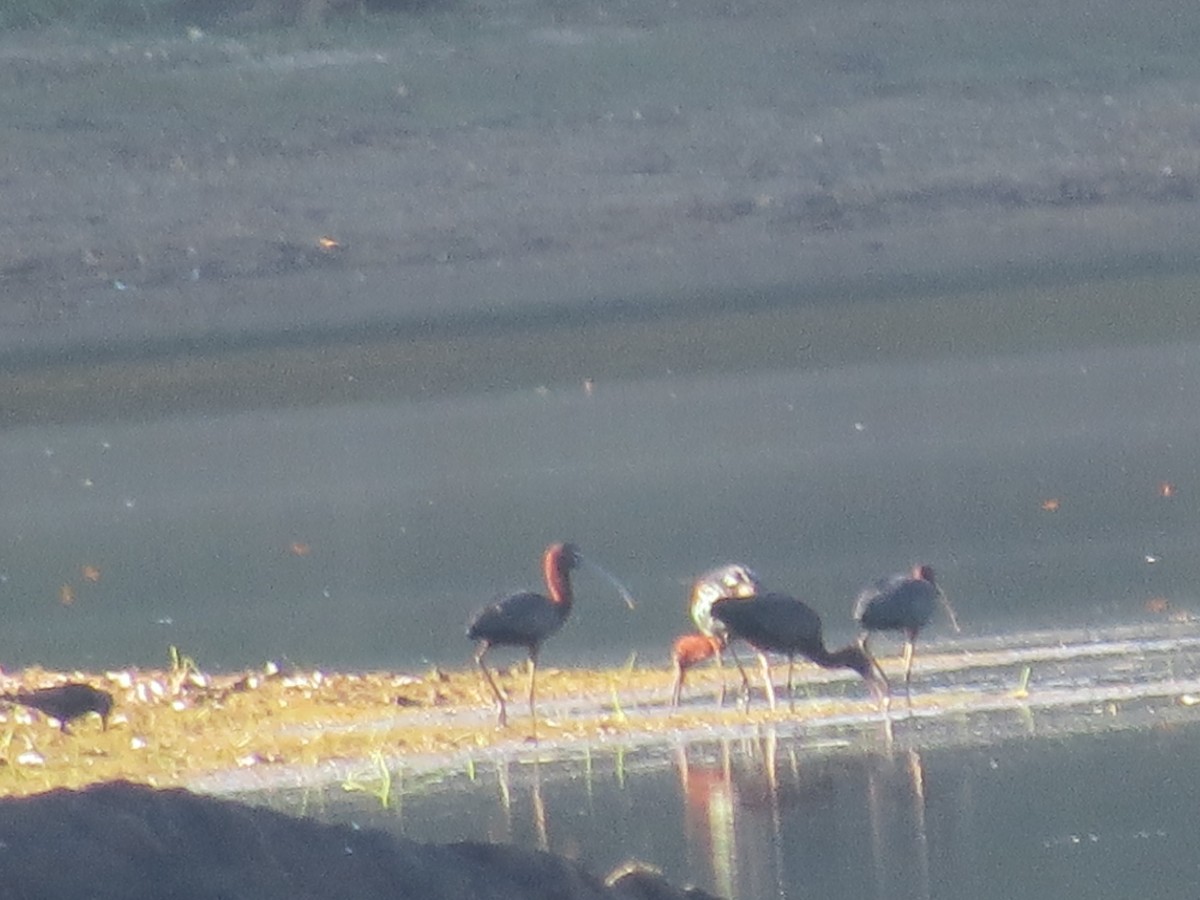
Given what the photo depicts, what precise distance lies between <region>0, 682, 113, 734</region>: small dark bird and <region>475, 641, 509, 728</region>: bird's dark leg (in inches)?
46.6

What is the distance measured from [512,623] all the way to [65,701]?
1.61 metres

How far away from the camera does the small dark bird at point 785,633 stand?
391 inches

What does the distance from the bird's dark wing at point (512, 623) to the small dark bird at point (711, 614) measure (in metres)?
0.45

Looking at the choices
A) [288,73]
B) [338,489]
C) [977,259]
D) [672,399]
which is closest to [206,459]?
[338,489]

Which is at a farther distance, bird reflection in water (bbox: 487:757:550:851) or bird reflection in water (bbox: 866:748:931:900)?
bird reflection in water (bbox: 487:757:550:851)

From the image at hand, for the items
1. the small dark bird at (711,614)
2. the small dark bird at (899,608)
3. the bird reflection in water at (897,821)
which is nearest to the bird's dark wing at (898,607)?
the small dark bird at (899,608)

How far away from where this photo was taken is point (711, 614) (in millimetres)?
10234

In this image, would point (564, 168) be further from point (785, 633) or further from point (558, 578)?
point (785, 633)

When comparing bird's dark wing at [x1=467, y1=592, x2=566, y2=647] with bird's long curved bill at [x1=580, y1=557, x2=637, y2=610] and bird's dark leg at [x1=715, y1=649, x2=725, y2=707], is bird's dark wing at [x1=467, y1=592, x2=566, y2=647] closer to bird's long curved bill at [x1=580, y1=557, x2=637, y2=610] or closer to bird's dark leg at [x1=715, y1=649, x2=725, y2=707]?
bird's dark leg at [x1=715, y1=649, x2=725, y2=707]

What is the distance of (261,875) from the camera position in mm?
5664

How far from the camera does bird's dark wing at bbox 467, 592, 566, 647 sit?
10.3 m

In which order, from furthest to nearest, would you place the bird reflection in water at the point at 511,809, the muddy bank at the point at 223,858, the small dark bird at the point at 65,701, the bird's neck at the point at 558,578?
the bird's neck at the point at 558,578
the small dark bird at the point at 65,701
the bird reflection in water at the point at 511,809
the muddy bank at the point at 223,858

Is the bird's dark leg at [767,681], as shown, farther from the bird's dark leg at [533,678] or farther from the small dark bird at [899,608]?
the bird's dark leg at [533,678]

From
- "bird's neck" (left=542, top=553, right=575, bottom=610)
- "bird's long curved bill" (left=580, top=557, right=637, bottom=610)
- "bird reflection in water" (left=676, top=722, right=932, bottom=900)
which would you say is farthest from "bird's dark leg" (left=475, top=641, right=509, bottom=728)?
"bird's long curved bill" (left=580, top=557, right=637, bottom=610)
